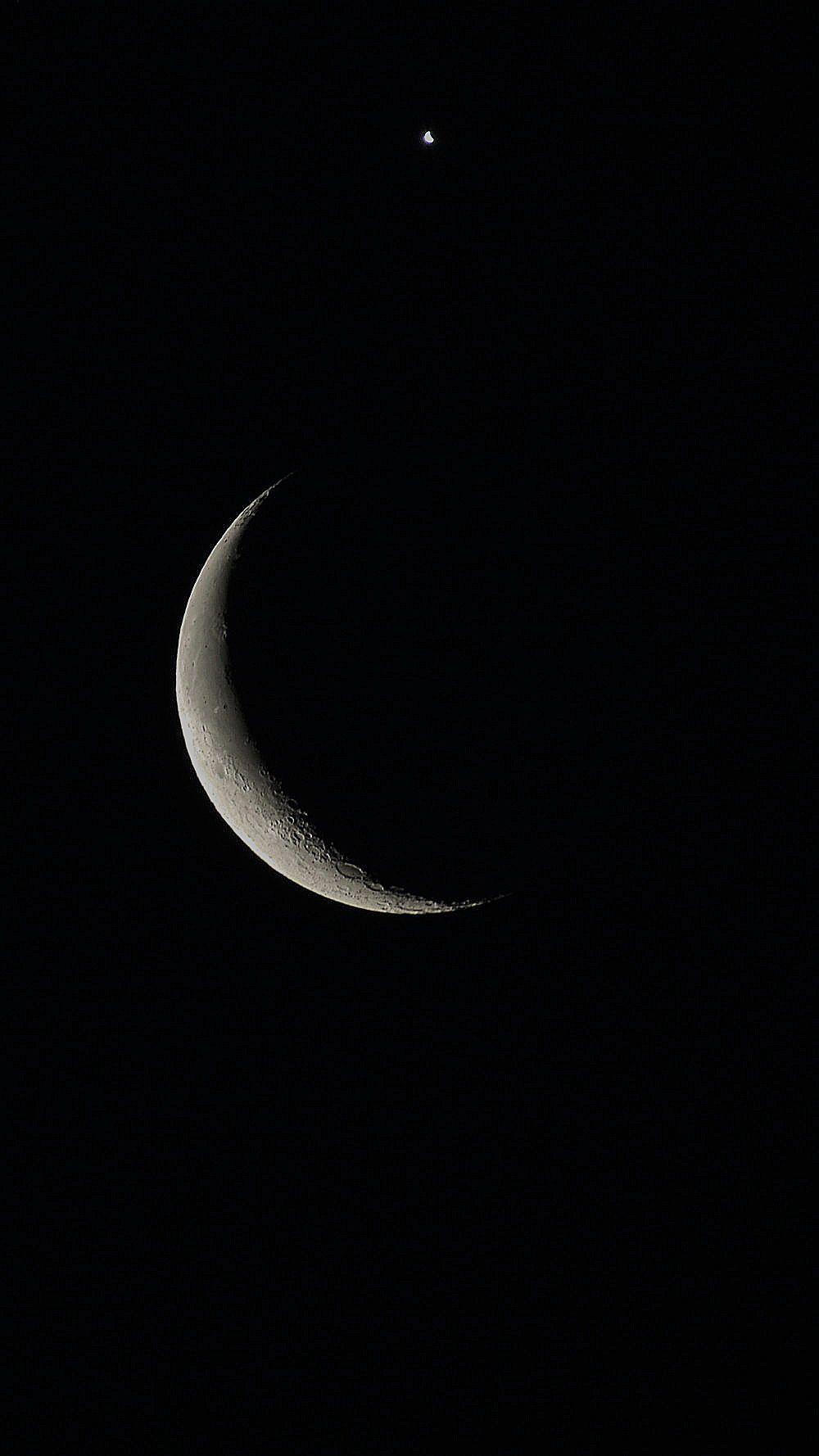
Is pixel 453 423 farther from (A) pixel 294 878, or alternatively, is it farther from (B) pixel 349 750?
(A) pixel 294 878

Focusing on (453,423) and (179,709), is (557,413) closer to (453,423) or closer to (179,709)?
(453,423)

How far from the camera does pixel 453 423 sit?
2818 millimetres

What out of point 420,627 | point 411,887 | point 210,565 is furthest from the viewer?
point 210,565

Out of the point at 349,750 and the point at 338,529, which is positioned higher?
the point at 338,529

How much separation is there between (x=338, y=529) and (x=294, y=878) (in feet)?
4.52

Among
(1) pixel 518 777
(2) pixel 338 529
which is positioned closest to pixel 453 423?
(2) pixel 338 529

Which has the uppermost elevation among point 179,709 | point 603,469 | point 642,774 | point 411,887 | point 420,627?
point 603,469

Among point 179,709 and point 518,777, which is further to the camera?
point 179,709

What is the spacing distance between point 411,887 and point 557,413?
155 cm

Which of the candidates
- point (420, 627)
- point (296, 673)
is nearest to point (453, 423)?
point (420, 627)

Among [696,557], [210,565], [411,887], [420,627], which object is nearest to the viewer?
[420,627]

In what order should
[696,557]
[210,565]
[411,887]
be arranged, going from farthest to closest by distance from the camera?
[210,565], [411,887], [696,557]

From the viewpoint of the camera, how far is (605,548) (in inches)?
106

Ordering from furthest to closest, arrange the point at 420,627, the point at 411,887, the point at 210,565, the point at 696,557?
the point at 210,565 → the point at 411,887 → the point at 696,557 → the point at 420,627
